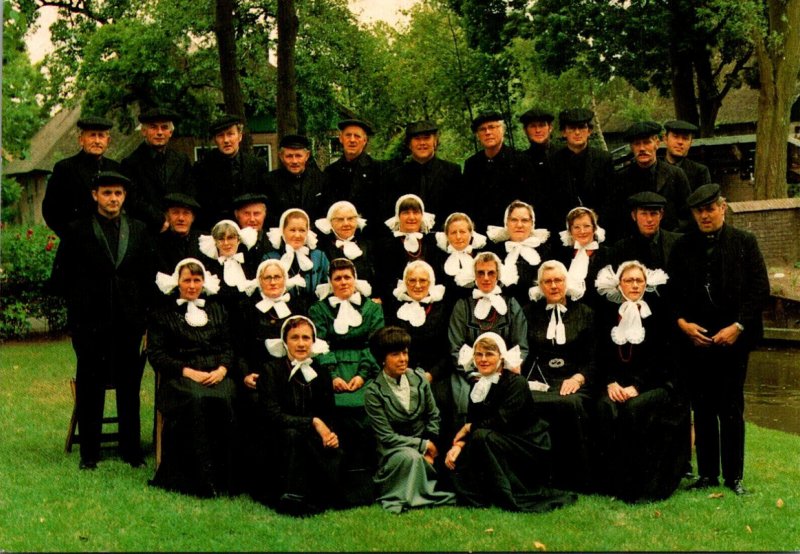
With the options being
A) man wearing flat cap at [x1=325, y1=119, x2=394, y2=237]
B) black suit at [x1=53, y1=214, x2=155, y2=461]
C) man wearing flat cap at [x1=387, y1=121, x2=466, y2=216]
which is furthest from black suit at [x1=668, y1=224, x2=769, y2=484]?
black suit at [x1=53, y1=214, x2=155, y2=461]

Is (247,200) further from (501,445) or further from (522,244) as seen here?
(501,445)

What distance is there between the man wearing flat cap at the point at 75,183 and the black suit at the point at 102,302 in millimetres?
646

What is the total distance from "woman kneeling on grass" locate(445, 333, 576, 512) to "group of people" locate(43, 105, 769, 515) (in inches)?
0.6

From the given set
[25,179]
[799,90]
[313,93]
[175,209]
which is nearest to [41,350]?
[175,209]

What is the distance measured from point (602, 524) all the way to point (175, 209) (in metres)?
4.06

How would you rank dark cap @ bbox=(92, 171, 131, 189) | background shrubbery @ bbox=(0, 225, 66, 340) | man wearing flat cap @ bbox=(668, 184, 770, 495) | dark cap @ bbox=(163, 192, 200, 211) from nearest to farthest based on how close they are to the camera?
1. man wearing flat cap @ bbox=(668, 184, 770, 495)
2. dark cap @ bbox=(92, 171, 131, 189)
3. dark cap @ bbox=(163, 192, 200, 211)
4. background shrubbery @ bbox=(0, 225, 66, 340)

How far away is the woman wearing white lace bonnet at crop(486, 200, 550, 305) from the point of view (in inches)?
307

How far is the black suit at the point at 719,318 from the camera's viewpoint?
690cm

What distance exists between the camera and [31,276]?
50.5 feet

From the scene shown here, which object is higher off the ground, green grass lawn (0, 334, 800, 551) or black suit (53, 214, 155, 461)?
black suit (53, 214, 155, 461)

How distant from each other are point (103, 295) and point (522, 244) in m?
3.36

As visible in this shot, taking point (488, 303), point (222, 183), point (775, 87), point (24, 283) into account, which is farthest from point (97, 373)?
point (775, 87)

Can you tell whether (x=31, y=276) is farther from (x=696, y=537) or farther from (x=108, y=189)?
(x=696, y=537)

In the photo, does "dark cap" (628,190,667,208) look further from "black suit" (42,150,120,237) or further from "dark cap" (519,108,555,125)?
"black suit" (42,150,120,237)
